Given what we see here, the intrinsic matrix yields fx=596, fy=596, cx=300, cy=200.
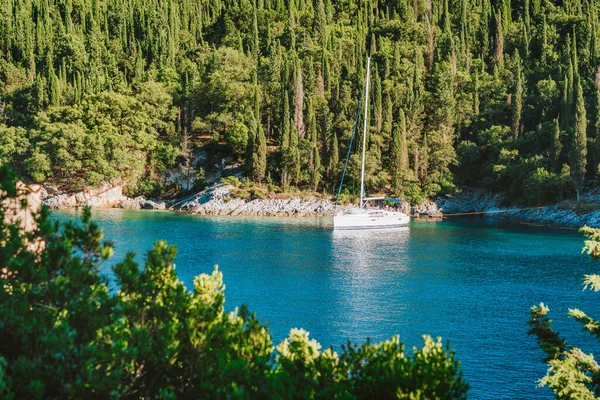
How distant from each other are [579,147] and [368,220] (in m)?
22.3

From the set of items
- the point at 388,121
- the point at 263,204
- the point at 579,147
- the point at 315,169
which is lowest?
the point at 263,204

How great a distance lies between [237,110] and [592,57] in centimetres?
4551

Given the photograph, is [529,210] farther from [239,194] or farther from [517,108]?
[239,194]

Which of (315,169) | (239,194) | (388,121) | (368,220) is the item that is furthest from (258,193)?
(388,121)

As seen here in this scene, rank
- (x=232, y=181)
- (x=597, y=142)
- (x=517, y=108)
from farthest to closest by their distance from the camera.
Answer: (x=232, y=181), (x=517, y=108), (x=597, y=142)

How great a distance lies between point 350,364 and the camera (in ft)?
30.1

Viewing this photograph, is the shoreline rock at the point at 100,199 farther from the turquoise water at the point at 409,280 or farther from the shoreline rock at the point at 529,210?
the shoreline rock at the point at 529,210

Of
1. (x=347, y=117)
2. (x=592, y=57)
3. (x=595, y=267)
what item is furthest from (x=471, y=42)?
(x=595, y=267)

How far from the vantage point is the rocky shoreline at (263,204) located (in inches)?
2694

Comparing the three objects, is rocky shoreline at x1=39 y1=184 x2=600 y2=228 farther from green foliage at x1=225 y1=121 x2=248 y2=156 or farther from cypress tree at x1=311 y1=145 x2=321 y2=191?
green foliage at x1=225 y1=121 x2=248 y2=156

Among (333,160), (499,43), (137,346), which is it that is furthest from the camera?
(499,43)

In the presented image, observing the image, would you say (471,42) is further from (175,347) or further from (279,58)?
(175,347)

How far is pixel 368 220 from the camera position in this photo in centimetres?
5731

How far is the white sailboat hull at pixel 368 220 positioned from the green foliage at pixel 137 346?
4597cm
